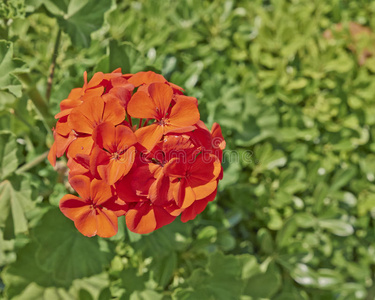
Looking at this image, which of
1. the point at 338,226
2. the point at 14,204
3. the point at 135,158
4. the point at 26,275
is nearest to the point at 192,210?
the point at 135,158

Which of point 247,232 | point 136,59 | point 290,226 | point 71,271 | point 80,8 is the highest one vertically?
point 80,8

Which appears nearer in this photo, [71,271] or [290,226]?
[71,271]

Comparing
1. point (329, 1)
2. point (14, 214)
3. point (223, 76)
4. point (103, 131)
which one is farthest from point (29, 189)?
point (329, 1)

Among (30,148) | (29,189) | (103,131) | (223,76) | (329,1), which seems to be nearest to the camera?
(103,131)

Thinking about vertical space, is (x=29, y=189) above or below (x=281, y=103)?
above

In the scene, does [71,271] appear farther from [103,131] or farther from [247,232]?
[247,232]

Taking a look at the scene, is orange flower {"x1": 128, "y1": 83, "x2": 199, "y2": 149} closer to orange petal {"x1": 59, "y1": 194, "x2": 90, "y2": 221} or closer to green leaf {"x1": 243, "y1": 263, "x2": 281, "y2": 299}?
Answer: orange petal {"x1": 59, "y1": 194, "x2": 90, "y2": 221}

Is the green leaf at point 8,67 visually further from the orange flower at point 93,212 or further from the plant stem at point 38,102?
the orange flower at point 93,212

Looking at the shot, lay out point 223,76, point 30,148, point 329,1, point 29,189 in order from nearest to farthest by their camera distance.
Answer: point 29,189, point 30,148, point 223,76, point 329,1
